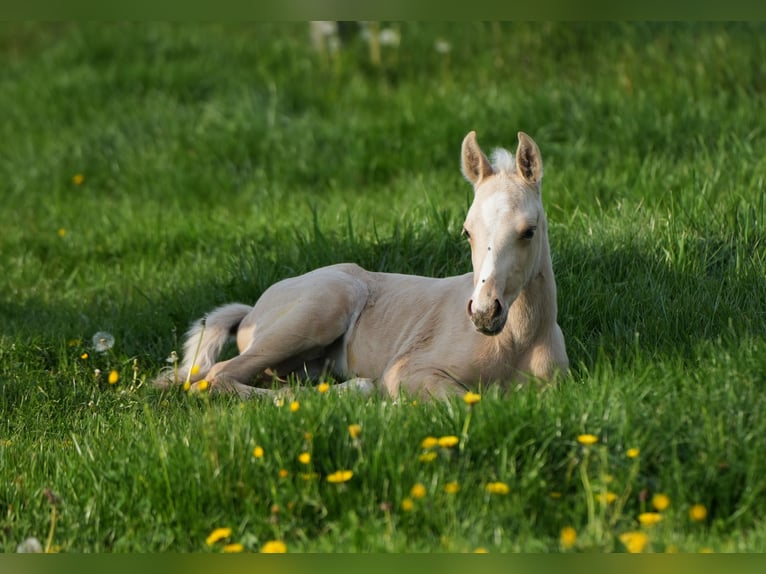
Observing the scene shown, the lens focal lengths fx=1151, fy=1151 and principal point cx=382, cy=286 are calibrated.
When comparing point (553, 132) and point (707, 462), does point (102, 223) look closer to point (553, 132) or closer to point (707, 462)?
point (553, 132)

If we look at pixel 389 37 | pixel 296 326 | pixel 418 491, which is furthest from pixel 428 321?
pixel 389 37

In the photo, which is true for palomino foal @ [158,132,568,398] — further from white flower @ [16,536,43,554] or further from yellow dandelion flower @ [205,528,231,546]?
white flower @ [16,536,43,554]

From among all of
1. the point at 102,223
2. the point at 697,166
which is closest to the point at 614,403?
the point at 697,166

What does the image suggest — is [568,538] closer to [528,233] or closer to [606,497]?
[606,497]

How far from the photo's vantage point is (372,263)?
6.99 meters

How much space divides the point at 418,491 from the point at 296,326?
224 cm

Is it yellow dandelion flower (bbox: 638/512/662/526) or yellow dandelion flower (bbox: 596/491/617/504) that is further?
yellow dandelion flower (bbox: 596/491/617/504)

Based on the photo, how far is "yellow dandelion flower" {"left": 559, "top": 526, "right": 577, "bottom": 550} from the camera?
3.51 m

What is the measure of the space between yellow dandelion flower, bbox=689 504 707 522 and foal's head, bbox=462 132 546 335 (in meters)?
1.11

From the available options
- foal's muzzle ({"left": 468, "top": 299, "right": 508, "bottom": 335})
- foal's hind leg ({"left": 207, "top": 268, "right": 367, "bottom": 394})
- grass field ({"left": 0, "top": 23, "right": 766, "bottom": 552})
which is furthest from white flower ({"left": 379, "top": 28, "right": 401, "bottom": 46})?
foal's muzzle ({"left": 468, "top": 299, "right": 508, "bottom": 335})

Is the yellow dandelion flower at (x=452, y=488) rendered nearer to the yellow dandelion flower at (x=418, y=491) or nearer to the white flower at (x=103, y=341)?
the yellow dandelion flower at (x=418, y=491)

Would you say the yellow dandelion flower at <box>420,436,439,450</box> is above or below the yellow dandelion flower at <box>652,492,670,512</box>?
above

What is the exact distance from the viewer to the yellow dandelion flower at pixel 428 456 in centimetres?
402

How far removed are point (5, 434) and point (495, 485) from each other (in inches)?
101
